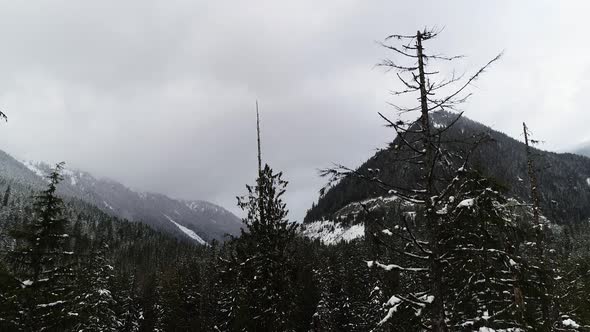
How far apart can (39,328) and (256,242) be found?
10.0 m

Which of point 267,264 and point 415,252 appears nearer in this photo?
point 415,252

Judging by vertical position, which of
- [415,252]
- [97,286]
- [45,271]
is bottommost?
[97,286]

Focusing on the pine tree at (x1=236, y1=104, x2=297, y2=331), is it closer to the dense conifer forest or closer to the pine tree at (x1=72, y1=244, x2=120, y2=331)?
the dense conifer forest

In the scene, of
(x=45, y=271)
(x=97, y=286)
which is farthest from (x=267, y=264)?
(x=97, y=286)

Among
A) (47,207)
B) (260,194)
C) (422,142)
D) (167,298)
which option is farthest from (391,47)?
(167,298)

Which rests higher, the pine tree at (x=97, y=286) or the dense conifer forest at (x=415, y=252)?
the dense conifer forest at (x=415, y=252)

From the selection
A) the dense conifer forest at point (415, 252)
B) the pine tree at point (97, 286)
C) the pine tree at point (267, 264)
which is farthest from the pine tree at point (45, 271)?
the pine tree at point (97, 286)

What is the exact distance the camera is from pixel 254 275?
19.6m

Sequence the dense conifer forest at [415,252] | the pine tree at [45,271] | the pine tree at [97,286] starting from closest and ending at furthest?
the dense conifer forest at [415,252]
the pine tree at [45,271]
the pine tree at [97,286]

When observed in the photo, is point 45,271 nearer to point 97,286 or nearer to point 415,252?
point 415,252

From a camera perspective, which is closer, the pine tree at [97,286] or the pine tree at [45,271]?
the pine tree at [45,271]

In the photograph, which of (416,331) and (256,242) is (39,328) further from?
(416,331)

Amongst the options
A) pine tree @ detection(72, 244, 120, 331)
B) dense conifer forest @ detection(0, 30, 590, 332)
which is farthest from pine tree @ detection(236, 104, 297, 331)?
pine tree @ detection(72, 244, 120, 331)

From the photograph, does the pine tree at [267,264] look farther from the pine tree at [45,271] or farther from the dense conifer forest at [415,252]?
the pine tree at [45,271]
